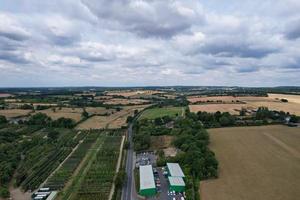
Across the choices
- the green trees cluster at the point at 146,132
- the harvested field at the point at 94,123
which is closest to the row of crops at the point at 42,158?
the harvested field at the point at 94,123

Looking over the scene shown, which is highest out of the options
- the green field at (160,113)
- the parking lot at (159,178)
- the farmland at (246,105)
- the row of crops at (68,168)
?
the farmland at (246,105)

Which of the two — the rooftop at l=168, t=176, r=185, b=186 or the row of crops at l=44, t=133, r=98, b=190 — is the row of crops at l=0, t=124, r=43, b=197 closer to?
the row of crops at l=44, t=133, r=98, b=190

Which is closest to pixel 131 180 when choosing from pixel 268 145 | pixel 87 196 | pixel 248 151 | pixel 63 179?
pixel 87 196

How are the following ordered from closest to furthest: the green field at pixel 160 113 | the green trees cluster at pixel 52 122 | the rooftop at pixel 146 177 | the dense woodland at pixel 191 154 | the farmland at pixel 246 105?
1. the rooftop at pixel 146 177
2. the dense woodland at pixel 191 154
3. the green trees cluster at pixel 52 122
4. the farmland at pixel 246 105
5. the green field at pixel 160 113

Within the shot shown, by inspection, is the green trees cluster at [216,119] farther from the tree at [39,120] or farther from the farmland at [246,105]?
the tree at [39,120]

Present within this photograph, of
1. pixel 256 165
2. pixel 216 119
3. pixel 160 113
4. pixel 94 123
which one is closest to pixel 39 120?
pixel 94 123

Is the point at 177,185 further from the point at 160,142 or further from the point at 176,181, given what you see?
the point at 160,142

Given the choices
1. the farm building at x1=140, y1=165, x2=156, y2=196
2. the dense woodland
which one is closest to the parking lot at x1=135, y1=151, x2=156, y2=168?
the dense woodland
